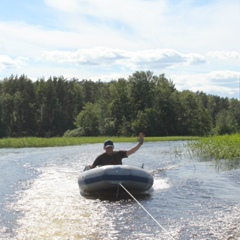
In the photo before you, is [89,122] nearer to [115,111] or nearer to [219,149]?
[115,111]

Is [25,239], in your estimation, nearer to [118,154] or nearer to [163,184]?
[118,154]

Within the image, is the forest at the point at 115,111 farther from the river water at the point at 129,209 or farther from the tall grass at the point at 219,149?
the river water at the point at 129,209

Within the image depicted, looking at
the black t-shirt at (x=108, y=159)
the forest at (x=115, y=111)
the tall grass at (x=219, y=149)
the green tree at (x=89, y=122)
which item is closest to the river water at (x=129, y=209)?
the black t-shirt at (x=108, y=159)

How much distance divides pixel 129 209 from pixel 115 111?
59.8m

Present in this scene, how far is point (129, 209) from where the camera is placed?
9.70 meters

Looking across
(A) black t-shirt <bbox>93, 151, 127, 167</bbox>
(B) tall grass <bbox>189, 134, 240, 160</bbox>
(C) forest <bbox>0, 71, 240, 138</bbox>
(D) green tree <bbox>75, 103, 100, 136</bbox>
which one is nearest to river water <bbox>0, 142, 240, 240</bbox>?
(A) black t-shirt <bbox>93, 151, 127, 167</bbox>

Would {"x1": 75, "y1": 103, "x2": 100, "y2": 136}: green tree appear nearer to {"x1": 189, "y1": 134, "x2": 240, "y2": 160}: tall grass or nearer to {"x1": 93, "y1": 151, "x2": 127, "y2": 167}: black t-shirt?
{"x1": 189, "y1": 134, "x2": 240, "y2": 160}: tall grass

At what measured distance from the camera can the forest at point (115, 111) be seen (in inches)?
2630

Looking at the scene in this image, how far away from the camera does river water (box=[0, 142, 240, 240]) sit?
7770 mm

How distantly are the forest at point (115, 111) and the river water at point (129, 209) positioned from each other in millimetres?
49350

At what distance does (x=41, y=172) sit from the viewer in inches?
682

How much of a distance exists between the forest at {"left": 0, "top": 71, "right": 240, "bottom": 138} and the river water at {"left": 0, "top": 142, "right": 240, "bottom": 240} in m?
49.4

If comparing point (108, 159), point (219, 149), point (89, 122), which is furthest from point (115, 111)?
point (108, 159)

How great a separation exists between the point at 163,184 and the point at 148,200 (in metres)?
2.58
